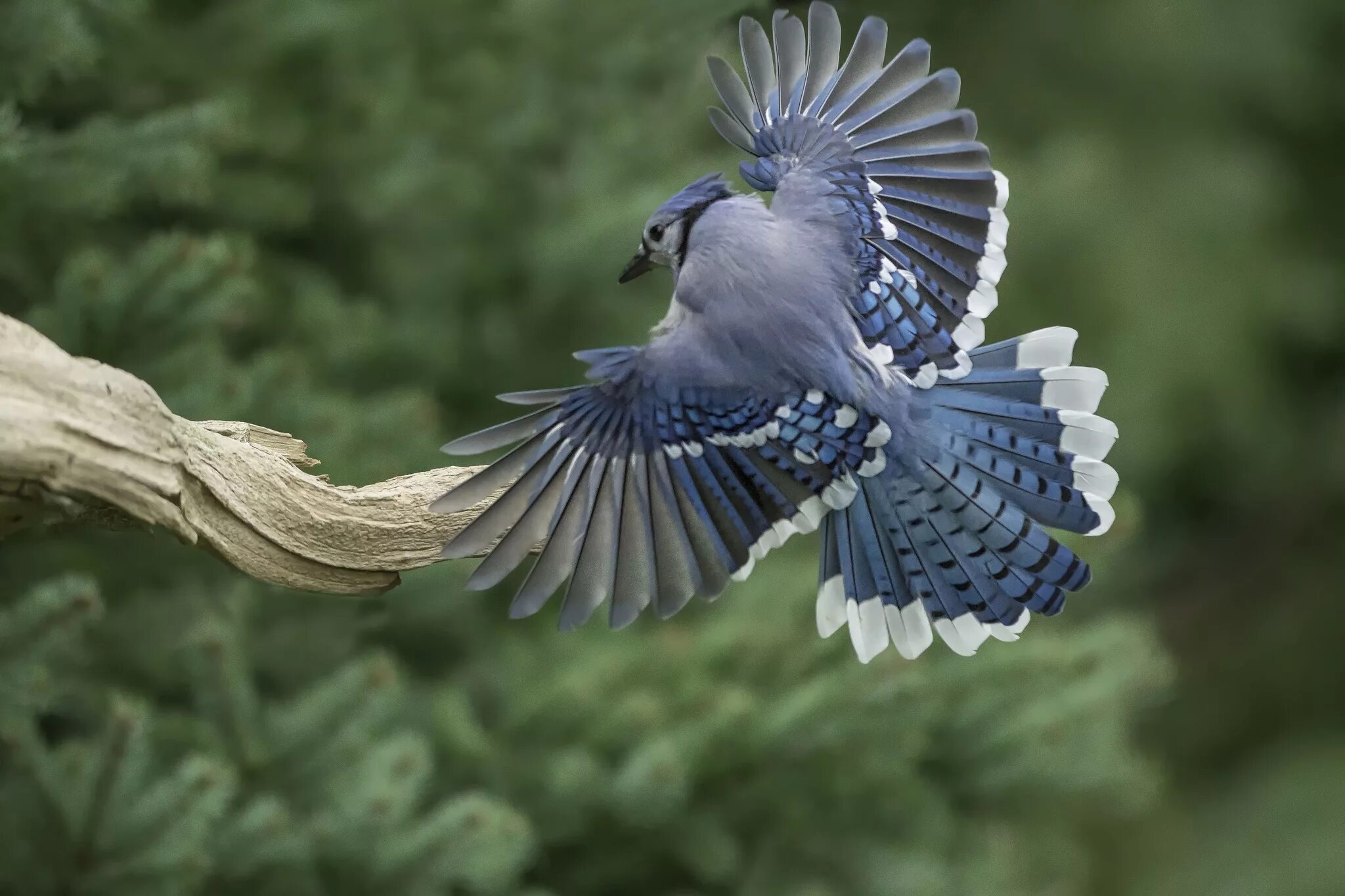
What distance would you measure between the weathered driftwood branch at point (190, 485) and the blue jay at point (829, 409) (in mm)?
151

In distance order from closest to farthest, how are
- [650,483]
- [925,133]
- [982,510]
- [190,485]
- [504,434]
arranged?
[190,485] < [504,434] < [650,483] < [982,510] < [925,133]

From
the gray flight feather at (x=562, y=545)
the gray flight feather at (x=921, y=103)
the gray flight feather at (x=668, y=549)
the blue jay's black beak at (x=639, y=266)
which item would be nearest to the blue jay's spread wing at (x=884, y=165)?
the gray flight feather at (x=921, y=103)

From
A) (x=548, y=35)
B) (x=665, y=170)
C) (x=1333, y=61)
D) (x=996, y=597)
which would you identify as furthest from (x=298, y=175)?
(x=1333, y=61)

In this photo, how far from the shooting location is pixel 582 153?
12.1 ft

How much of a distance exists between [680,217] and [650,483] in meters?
0.52

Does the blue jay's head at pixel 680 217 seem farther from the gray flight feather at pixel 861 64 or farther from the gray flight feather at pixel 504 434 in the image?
the gray flight feather at pixel 504 434

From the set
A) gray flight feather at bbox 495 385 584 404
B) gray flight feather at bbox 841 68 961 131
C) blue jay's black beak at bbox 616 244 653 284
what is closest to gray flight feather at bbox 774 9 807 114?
gray flight feather at bbox 841 68 961 131

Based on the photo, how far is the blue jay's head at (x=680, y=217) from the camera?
7.69 feet

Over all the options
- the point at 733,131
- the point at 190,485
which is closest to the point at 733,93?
the point at 733,131

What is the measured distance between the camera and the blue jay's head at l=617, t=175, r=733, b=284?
2344mm

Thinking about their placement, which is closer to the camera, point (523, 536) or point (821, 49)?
point (523, 536)

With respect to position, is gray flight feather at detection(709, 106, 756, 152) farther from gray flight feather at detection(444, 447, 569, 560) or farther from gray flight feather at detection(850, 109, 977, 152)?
gray flight feather at detection(444, 447, 569, 560)

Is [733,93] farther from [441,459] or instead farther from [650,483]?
[441,459]

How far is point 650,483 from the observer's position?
211 cm
